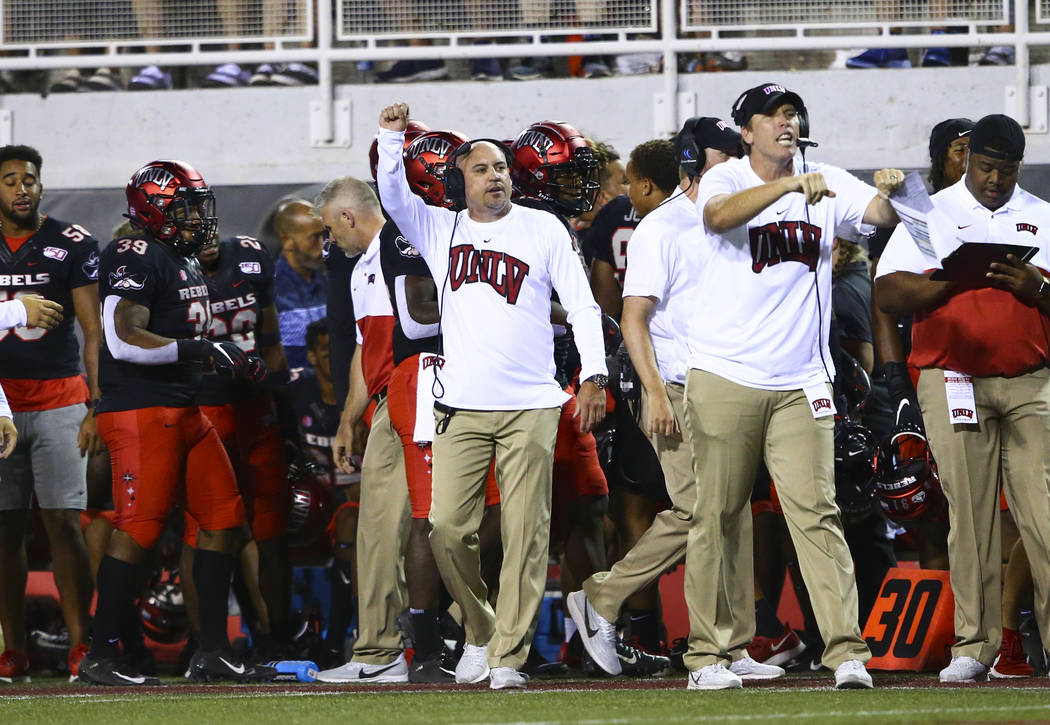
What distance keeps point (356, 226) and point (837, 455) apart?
7.91ft

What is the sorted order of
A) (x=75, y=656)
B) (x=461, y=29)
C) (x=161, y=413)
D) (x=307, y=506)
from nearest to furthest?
(x=161, y=413) < (x=75, y=656) < (x=307, y=506) < (x=461, y=29)

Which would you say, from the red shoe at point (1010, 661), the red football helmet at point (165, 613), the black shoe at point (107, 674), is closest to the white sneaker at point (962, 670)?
the red shoe at point (1010, 661)

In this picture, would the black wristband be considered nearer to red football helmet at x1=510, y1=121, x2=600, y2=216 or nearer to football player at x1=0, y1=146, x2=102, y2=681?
football player at x1=0, y1=146, x2=102, y2=681

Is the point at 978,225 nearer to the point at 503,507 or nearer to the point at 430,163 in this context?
the point at 503,507

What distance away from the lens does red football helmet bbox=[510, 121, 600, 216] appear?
7.30 m

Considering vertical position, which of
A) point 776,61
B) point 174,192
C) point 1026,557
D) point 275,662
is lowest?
point 275,662

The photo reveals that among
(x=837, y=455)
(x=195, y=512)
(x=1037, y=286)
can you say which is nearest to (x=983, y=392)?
(x=1037, y=286)

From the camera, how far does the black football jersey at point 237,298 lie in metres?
7.73

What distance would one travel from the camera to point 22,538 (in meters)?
7.80

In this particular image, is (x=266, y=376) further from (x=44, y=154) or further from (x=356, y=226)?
(x=44, y=154)

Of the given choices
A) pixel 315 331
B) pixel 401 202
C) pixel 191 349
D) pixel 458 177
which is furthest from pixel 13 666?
pixel 458 177

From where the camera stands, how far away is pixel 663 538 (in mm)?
6625

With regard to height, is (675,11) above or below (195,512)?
above

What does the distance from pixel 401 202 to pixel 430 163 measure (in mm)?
1344
